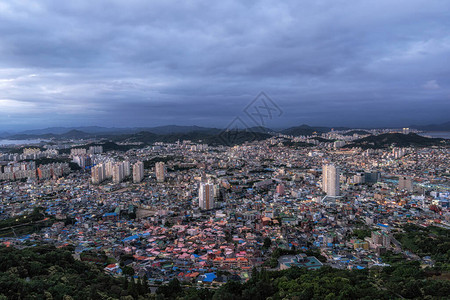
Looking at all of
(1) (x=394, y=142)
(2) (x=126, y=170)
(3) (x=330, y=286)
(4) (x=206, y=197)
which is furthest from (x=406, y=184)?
(1) (x=394, y=142)

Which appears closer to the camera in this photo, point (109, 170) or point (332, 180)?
point (332, 180)

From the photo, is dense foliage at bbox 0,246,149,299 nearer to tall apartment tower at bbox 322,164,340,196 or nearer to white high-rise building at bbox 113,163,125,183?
tall apartment tower at bbox 322,164,340,196

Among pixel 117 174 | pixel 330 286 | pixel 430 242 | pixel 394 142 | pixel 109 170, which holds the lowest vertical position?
pixel 430 242

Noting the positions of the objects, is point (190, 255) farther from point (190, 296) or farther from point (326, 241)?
point (326, 241)

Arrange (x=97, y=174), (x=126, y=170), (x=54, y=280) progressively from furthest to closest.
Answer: (x=126, y=170) < (x=97, y=174) < (x=54, y=280)

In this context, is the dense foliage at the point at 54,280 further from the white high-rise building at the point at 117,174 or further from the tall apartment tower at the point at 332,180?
the white high-rise building at the point at 117,174

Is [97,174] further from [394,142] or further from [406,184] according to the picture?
[394,142]

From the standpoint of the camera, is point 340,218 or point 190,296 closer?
point 190,296

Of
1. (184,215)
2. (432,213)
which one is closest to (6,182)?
(184,215)

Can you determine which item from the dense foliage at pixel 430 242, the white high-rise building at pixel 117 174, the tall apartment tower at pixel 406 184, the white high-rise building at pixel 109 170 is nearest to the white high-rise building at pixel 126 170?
the white high-rise building at pixel 109 170

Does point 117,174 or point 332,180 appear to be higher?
point 332,180

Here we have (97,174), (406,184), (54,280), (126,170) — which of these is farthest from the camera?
(126,170)
